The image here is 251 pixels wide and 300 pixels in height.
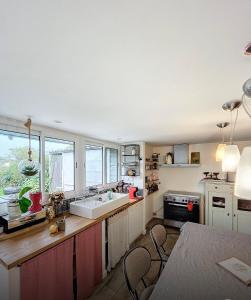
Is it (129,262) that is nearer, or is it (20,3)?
(20,3)

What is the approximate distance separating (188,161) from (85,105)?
3007 mm

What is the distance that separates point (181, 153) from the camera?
372 cm

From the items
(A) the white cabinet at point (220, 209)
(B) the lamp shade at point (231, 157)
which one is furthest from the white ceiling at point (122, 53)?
(A) the white cabinet at point (220, 209)

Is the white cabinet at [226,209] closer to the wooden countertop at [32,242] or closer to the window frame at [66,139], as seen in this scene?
the window frame at [66,139]

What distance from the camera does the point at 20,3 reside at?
0.48 metres

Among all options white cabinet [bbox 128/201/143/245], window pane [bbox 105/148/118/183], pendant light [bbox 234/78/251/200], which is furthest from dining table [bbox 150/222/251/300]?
window pane [bbox 105/148/118/183]

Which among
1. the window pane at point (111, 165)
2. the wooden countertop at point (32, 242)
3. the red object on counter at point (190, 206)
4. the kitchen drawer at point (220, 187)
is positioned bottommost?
the red object on counter at point (190, 206)

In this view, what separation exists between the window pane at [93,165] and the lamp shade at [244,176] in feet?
7.73

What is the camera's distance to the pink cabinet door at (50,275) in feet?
3.95

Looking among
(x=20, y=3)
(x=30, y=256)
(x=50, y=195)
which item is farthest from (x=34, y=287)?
(x=20, y=3)

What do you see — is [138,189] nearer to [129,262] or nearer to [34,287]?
[129,262]

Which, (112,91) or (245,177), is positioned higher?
(112,91)

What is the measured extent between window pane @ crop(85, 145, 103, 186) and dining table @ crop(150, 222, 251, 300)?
69.2 inches

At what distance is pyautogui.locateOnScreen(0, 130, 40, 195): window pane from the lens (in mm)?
1735
